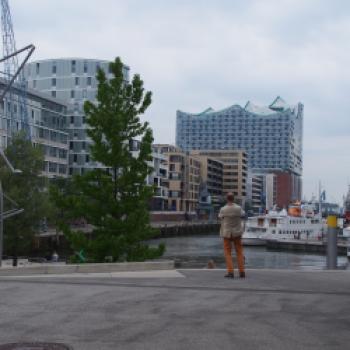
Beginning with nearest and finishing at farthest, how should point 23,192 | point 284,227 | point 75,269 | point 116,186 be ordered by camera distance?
point 75,269, point 116,186, point 23,192, point 284,227

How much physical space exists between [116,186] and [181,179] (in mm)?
152210

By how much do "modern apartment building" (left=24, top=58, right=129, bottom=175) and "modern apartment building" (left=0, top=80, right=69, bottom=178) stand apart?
286cm

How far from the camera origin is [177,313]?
7.39 metres

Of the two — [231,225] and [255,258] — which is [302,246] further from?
[231,225]

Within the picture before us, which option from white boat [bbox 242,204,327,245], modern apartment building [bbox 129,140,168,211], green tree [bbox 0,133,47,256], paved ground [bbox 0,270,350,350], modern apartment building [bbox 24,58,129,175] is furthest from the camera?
modern apartment building [bbox 129,140,168,211]

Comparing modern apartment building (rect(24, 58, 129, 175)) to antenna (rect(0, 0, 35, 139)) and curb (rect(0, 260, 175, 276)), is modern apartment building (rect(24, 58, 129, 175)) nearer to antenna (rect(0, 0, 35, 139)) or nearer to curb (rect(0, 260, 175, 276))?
antenna (rect(0, 0, 35, 139))

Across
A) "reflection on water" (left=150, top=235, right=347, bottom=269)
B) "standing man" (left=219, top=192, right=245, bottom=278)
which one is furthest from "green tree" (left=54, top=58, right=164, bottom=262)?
"reflection on water" (left=150, top=235, right=347, bottom=269)

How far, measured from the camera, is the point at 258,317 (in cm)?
710

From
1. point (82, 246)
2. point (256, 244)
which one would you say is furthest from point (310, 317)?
point (256, 244)

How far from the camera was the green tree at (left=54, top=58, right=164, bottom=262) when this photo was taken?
2636 centimetres

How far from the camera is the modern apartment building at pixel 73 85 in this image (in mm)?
121188

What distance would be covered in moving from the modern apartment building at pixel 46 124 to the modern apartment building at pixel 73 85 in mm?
2859

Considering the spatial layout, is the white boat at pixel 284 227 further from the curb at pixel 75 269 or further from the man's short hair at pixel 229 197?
the man's short hair at pixel 229 197

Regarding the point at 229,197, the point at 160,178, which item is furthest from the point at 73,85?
the point at 229,197
